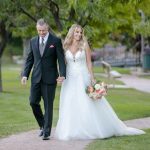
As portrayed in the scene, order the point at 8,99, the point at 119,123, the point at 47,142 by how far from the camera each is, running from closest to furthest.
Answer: the point at 47,142 → the point at 119,123 → the point at 8,99

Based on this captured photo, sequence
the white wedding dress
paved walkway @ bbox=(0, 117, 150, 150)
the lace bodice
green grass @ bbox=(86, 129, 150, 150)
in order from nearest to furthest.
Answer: green grass @ bbox=(86, 129, 150, 150)
paved walkway @ bbox=(0, 117, 150, 150)
the white wedding dress
the lace bodice

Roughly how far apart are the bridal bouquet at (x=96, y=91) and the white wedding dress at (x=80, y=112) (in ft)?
0.36

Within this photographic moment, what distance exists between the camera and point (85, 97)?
34.3ft

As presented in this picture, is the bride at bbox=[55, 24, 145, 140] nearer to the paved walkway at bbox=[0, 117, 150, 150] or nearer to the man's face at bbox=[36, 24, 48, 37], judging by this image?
the paved walkway at bbox=[0, 117, 150, 150]

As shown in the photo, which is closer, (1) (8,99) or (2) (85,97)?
(2) (85,97)

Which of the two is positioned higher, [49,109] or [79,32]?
[79,32]

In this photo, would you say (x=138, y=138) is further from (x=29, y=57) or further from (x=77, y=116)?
(x=29, y=57)

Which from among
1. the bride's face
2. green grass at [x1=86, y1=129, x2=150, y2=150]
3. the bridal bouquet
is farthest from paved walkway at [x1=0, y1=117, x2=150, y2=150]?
the bride's face

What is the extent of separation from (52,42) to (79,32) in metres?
0.53

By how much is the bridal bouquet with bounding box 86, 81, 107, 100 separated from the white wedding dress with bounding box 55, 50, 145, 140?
0.11m

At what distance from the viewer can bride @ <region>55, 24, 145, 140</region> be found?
33.8ft

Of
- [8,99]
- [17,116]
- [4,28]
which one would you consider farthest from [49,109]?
[4,28]

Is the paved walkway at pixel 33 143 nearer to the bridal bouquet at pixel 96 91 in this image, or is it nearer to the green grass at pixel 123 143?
the green grass at pixel 123 143

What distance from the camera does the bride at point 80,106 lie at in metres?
10.3
